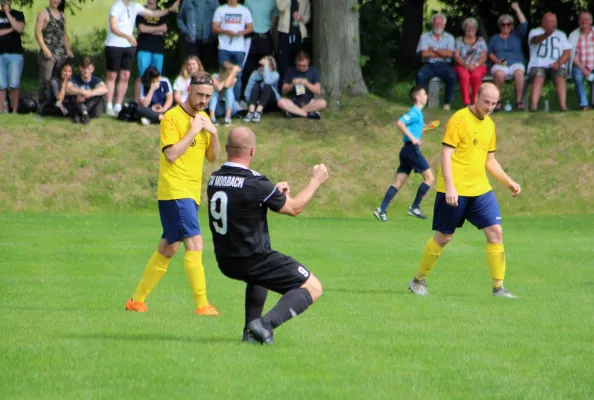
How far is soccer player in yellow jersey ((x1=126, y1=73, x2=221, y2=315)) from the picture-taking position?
982cm

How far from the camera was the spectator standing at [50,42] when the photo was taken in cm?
2275

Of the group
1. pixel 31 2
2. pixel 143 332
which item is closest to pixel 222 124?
pixel 31 2

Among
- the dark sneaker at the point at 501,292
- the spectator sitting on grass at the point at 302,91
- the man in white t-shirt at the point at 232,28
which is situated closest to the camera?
the dark sneaker at the point at 501,292

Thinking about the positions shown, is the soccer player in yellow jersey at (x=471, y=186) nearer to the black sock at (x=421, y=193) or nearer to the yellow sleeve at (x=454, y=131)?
the yellow sleeve at (x=454, y=131)

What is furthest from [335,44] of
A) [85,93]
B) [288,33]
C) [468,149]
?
[468,149]

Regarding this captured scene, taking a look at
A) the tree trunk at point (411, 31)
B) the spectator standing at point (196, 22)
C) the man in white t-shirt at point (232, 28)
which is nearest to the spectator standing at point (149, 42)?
the spectator standing at point (196, 22)

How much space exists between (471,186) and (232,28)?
1262 centimetres

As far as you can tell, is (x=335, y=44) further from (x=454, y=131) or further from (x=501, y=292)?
(x=501, y=292)

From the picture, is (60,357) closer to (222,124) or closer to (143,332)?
(143,332)

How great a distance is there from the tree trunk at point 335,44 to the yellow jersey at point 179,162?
15.5m

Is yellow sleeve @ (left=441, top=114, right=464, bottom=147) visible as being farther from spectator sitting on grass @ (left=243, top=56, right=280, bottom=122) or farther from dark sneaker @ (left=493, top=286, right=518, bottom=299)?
spectator sitting on grass @ (left=243, top=56, right=280, bottom=122)

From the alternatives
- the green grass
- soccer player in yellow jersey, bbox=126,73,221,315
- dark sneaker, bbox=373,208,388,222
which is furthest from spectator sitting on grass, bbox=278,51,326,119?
soccer player in yellow jersey, bbox=126,73,221,315

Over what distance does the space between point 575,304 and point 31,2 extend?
19780 millimetres

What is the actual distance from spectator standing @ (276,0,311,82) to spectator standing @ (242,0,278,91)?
0.71 ft
